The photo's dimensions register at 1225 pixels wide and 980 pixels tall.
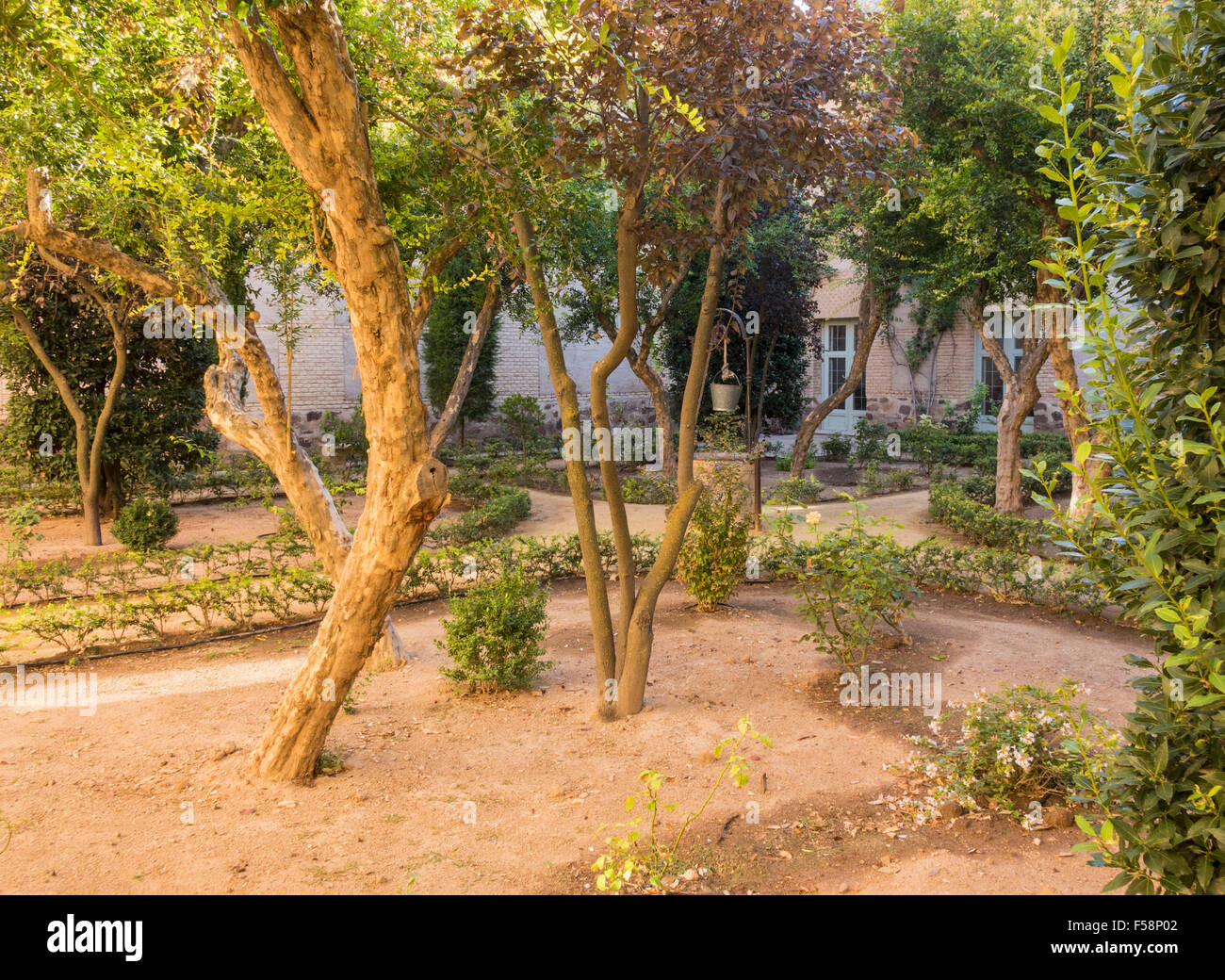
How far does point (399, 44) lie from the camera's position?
17.4 feet

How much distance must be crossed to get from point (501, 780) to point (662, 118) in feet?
11.3

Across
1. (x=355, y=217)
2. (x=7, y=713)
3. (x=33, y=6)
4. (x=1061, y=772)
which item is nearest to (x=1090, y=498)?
(x=1061, y=772)

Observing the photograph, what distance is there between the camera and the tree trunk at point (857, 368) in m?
12.2

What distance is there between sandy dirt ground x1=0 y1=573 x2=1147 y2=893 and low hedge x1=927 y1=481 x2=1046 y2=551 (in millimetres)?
2195

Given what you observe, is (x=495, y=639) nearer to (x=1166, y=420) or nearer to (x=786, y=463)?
(x=1166, y=420)

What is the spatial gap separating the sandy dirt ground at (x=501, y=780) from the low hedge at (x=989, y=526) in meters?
2.20

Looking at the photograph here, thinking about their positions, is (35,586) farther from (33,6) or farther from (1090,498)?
(1090,498)

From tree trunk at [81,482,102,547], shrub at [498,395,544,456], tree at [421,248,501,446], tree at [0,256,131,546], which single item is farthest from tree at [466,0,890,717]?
tree at [421,248,501,446]

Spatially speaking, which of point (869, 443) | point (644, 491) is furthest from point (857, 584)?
point (869, 443)

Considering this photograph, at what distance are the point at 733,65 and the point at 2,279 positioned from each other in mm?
8190

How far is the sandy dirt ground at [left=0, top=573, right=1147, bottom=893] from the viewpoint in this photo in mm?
3260

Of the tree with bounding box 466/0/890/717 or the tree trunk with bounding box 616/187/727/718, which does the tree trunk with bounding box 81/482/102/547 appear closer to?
the tree with bounding box 466/0/890/717

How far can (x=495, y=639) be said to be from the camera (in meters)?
5.22

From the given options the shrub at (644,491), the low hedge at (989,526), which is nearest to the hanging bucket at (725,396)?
the shrub at (644,491)
